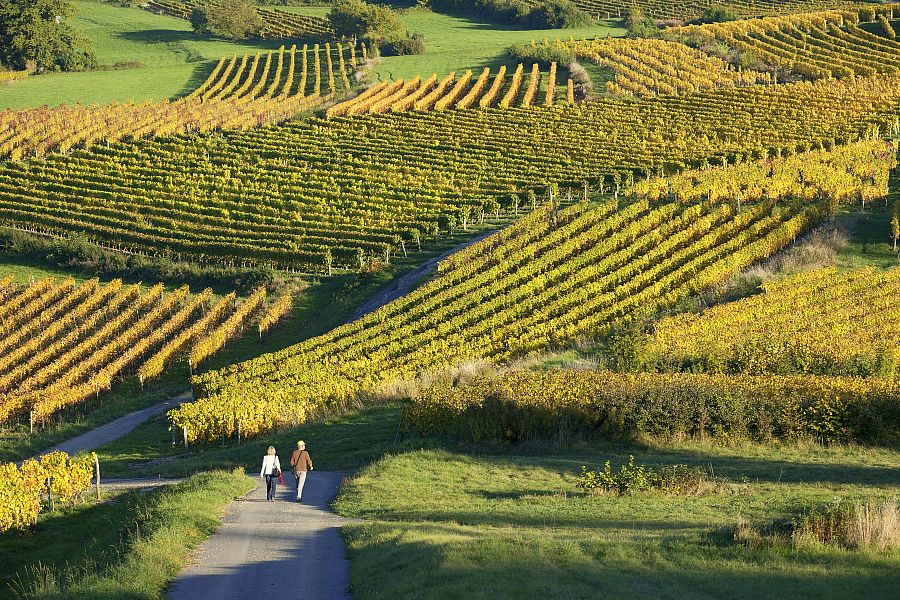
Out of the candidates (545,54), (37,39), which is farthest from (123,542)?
(37,39)

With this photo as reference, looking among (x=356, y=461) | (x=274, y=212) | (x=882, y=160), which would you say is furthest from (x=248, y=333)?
(x=882, y=160)

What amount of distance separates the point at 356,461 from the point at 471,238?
43951mm

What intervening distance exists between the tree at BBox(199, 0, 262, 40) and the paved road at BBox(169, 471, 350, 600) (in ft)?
480

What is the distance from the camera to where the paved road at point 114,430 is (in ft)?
144

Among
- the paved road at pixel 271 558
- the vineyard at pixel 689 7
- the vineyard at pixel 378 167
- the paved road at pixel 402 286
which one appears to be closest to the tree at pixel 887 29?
the vineyard at pixel 689 7

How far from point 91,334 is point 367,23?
99.3 meters

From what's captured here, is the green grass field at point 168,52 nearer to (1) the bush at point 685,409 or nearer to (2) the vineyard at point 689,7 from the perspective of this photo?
(2) the vineyard at point 689,7

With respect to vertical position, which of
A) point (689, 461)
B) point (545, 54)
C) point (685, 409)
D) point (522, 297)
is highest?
point (545, 54)

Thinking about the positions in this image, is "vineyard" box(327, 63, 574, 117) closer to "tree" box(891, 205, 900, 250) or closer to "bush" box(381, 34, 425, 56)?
"bush" box(381, 34, 425, 56)

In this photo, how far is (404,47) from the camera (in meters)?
148

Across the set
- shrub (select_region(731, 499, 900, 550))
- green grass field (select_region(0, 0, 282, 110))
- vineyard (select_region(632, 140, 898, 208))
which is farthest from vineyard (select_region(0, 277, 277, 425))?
green grass field (select_region(0, 0, 282, 110))

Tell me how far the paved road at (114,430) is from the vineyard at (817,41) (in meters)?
A: 82.7

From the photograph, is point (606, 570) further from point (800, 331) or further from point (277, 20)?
point (277, 20)

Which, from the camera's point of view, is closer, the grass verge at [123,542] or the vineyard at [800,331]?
the grass verge at [123,542]
